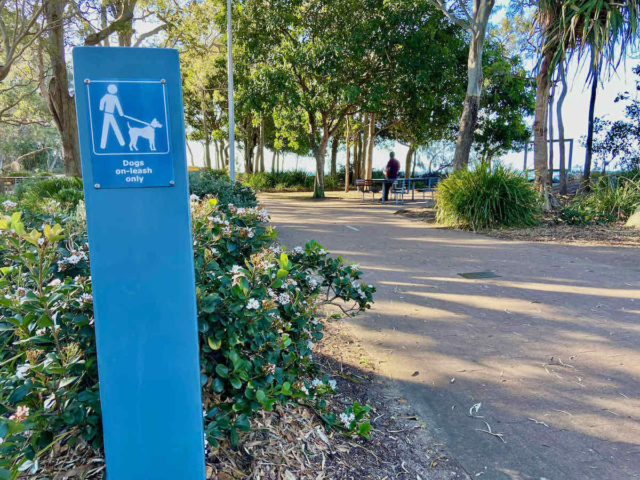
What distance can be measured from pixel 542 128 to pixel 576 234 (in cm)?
358

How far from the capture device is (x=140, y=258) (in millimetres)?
1465

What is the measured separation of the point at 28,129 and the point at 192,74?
35.3 metres

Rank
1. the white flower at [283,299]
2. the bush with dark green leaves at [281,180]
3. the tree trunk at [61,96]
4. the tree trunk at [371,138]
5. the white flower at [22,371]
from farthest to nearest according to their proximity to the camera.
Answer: the bush with dark green leaves at [281,180] < the tree trunk at [371,138] < the tree trunk at [61,96] < the white flower at [283,299] < the white flower at [22,371]

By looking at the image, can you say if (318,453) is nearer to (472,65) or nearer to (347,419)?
(347,419)

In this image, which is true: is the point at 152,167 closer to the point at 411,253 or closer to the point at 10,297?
the point at 10,297

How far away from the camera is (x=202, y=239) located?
268cm

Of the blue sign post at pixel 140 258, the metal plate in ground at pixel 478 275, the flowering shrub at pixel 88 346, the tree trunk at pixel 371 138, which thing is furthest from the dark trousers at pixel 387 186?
the blue sign post at pixel 140 258

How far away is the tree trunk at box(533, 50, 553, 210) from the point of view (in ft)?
36.6

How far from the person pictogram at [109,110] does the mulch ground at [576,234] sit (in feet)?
28.9

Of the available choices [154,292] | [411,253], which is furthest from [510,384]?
[411,253]

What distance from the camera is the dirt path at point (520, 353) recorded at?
2416 mm

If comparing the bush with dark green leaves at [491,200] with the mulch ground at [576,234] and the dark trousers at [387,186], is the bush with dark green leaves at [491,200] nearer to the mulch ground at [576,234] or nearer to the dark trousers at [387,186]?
the mulch ground at [576,234]

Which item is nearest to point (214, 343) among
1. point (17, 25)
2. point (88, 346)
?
point (88, 346)

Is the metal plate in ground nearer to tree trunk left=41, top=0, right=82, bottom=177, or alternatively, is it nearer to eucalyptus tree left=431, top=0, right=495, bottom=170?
eucalyptus tree left=431, top=0, right=495, bottom=170
